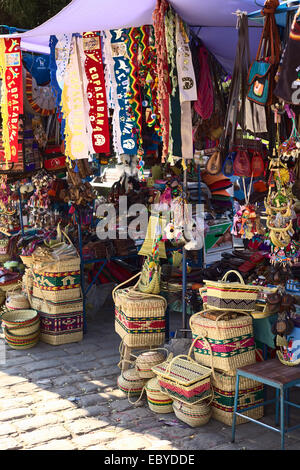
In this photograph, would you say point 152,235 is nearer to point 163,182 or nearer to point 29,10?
point 163,182

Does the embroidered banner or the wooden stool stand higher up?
the embroidered banner

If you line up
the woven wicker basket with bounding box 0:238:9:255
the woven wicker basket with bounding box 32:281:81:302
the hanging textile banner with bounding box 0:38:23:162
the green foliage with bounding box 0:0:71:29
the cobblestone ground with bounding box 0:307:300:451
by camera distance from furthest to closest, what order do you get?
the green foliage with bounding box 0:0:71:29 → the woven wicker basket with bounding box 0:238:9:255 → the woven wicker basket with bounding box 32:281:81:302 → the hanging textile banner with bounding box 0:38:23:162 → the cobblestone ground with bounding box 0:307:300:451

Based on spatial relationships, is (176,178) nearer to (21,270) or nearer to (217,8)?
(217,8)

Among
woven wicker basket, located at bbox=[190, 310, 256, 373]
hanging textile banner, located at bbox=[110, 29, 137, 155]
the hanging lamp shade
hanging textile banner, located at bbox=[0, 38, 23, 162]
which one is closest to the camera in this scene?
woven wicker basket, located at bbox=[190, 310, 256, 373]

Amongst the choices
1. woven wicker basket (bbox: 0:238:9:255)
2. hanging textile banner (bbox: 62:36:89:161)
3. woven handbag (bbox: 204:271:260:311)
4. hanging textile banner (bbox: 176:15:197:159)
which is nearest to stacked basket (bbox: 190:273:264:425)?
woven handbag (bbox: 204:271:260:311)

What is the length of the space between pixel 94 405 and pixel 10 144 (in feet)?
10.1

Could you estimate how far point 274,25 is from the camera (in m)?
3.70

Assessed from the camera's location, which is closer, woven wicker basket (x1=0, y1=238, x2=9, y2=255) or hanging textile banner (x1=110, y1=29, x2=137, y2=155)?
hanging textile banner (x1=110, y1=29, x2=137, y2=155)

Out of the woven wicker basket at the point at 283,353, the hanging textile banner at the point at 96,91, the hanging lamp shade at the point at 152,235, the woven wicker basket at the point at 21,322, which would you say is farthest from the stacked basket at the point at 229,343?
the woven wicker basket at the point at 21,322

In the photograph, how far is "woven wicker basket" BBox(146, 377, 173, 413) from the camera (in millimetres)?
4516

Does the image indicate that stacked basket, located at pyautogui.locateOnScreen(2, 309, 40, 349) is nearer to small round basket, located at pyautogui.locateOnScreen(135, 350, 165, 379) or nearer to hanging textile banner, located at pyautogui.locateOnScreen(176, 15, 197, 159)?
small round basket, located at pyautogui.locateOnScreen(135, 350, 165, 379)

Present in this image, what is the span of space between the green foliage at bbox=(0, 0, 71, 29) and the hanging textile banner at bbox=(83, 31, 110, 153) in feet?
24.9

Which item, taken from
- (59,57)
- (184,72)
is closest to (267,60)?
(184,72)

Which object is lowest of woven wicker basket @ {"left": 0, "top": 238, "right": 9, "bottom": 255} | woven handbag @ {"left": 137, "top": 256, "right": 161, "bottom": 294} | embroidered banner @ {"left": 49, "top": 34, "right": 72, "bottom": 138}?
woven wicker basket @ {"left": 0, "top": 238, "right": 9, "bottom": 255}
